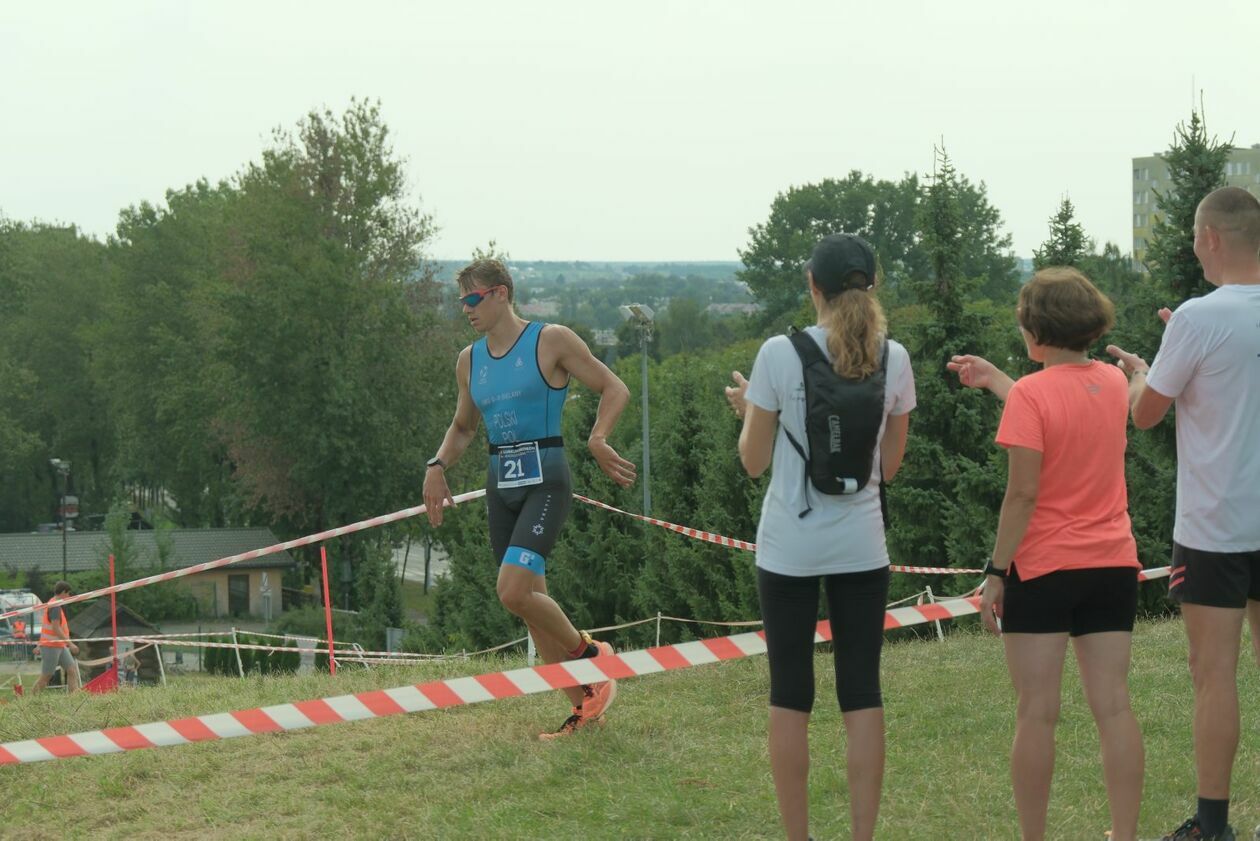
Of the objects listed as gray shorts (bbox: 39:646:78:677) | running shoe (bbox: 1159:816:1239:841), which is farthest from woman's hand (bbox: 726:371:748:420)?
gray shorts (bbox: 39:646:78:677)

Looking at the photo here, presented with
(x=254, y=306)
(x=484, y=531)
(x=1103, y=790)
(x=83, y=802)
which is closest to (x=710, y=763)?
(x=1103, y=790)

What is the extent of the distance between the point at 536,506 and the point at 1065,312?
2742mm

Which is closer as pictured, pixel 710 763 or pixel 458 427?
pixel 710 763

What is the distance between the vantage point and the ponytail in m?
4.08

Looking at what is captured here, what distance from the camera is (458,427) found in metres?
6.80

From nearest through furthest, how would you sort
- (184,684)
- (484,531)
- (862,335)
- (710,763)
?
(862,335)
(710,763)
(184,684)
(484,531)

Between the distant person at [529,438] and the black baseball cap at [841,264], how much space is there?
6.63 ft

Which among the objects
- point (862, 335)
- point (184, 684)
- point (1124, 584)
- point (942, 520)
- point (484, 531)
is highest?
point (862, 335)

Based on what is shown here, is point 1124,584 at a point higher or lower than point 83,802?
higher

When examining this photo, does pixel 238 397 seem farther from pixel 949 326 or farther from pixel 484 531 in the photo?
pixel 949 326

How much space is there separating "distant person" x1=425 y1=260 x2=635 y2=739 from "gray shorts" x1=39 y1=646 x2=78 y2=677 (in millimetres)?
9916

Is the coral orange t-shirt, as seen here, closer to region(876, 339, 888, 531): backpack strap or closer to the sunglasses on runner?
region(876, 339, 888, 531): backpack strap

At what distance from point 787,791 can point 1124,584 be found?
117 cm

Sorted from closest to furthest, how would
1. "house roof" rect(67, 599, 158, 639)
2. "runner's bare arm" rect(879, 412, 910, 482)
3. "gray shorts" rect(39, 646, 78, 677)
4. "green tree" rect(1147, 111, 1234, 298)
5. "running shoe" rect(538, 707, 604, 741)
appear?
1. "runner's bare arm" rect(879, 412, 910, 482)
2. "running shoe" rect(538, 707, 604, 741)
3. "gray shorts" rect(39, 646, 78, 677)
4. "green tree" rect(1147, 111, 1234, 298)
5. "house roof" rect(67, 599, 158, 639)
